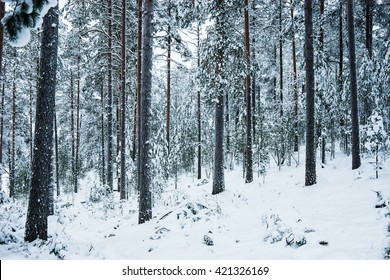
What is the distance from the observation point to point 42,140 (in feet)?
22.5

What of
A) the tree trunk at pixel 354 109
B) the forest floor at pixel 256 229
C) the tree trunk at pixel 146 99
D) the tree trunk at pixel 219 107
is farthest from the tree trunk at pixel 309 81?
the tree trunk at pixel 146 99

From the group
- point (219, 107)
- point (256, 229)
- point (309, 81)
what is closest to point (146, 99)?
point (219, 107)

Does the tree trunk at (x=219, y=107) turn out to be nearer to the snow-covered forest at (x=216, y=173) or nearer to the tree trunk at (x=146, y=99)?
the snow-covered forest at (x=216, y=173)

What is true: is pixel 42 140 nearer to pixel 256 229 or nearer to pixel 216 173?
pixel 256 229

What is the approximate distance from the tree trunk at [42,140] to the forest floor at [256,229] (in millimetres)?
503

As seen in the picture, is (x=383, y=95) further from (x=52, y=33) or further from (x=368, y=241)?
(x=52, y=33)

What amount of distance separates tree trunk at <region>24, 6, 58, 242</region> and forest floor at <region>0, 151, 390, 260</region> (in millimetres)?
503

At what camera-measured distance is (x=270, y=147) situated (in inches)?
690

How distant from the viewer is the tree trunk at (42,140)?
268 inches

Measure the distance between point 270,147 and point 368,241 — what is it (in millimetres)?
12392

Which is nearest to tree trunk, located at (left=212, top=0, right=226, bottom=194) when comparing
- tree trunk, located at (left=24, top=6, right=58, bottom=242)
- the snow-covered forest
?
the snow-covered forest

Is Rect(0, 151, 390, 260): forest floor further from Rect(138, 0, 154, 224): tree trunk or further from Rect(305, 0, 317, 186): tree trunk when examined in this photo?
Rect(305, 0, 317, 186): tree trunk
